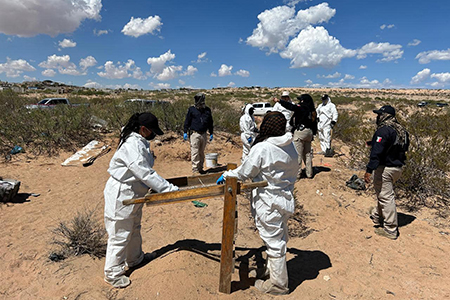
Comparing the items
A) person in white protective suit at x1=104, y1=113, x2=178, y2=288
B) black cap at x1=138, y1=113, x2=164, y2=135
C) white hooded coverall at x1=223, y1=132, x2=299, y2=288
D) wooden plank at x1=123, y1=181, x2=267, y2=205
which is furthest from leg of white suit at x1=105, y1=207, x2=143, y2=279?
white hooded coverall at x1=223, y1=132, x2=299, y2=288

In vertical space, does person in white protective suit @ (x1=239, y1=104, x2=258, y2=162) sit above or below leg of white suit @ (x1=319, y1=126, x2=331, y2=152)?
above

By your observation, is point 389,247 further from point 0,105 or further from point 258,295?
point 0,105

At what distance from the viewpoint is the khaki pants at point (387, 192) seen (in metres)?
3.42

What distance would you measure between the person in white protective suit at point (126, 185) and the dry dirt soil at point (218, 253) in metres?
0.33

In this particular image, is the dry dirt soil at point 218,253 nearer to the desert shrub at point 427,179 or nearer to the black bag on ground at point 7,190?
the black bag on ground at point 7,190

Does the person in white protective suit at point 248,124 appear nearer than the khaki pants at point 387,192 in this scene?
No

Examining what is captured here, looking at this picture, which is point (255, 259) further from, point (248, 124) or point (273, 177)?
point (248, 124)

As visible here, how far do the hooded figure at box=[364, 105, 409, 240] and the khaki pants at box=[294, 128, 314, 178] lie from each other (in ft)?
6.04

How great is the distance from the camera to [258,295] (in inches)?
101

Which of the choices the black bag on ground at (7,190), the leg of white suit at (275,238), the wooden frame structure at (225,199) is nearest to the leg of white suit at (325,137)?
the leg of white suit at (275,238)

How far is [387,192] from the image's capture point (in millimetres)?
3506

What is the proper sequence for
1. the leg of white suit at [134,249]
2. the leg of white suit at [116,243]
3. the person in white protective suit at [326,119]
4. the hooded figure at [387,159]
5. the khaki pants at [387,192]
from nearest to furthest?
1. the leg of white suit at [116,243]
2. the leg of white suit at [134,249]
3. the hooded figure at [387,159]
4. the khaki pants at [387,192]
5. the person in white protective suit at [326,119]

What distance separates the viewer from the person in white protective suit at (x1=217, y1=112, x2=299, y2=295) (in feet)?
7.47

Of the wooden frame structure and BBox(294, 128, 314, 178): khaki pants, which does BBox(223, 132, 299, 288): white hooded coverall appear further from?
BBox(294, 128, 314, 178): khaki pants
